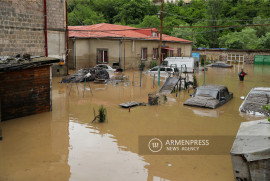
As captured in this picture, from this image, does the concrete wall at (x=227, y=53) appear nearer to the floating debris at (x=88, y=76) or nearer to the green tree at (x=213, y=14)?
the green tree at (x=213, y=14)

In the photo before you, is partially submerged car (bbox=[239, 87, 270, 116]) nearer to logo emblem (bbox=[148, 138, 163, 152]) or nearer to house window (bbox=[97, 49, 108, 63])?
logo emblem (bbox=[148, 138, 163, 152])

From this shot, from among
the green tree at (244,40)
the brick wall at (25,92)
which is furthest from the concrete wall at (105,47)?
the green tree at (244,40)

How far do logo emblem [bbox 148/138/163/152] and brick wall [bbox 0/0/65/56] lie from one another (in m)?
12.8

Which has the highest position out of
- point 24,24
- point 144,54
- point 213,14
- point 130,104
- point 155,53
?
point 213,14

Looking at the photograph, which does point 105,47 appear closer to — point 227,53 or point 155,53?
point 155,53

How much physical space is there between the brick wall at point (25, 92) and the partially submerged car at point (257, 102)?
930 cm

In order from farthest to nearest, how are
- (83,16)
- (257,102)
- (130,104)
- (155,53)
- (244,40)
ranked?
(83,16), (244,40), (155,53), (130,104), (257,102)

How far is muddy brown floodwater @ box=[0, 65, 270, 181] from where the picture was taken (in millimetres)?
6859

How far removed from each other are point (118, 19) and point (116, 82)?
148 feet

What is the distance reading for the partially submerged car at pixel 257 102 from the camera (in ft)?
39.9

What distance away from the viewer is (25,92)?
1138 centimetres

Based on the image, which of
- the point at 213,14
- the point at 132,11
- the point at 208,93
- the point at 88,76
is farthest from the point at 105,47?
the point at 213,14

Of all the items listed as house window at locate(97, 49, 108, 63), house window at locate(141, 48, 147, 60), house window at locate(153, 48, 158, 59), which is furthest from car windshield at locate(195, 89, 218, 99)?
house window at locate(153, 48, 158, 59)

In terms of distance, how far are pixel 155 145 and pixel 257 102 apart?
6522 mm
